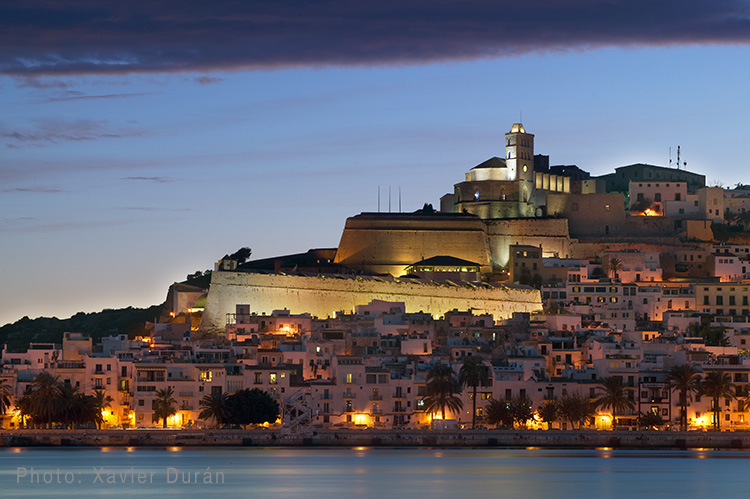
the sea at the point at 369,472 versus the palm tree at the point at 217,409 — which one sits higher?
the palm tree at the point at 217,409

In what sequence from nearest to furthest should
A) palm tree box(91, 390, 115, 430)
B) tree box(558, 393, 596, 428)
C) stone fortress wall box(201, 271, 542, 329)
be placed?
tree box(558, 393, 596, 428), palm tree box(91, 390, 115, 430), stone fortress wall box(201, 271, 542, 329)

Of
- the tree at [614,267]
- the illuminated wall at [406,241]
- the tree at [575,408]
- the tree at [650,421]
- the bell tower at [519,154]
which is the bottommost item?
the tree at [650,421]

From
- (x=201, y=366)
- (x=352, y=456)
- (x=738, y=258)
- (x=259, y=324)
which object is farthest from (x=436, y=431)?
(x=738, y=258)

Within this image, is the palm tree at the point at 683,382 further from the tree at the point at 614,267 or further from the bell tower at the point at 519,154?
the bell tower at the point at 519,154

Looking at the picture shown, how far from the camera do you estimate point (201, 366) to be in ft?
203

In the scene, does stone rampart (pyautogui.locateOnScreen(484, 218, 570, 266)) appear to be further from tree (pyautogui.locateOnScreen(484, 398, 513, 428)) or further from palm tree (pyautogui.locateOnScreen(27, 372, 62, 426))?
palm tree (pyautogui.locateOnScreen(27, 372, 62, 426))

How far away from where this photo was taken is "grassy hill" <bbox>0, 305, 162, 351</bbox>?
9712 centimetres

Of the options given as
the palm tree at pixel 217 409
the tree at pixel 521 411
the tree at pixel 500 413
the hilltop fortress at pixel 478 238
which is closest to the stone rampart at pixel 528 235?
the hilltop fortress at pixel 478 238

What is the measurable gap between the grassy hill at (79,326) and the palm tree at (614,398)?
129 ft

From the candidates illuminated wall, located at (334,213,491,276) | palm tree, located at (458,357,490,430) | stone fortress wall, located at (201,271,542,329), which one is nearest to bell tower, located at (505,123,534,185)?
illuminated wall, located at (334,213,491,276)

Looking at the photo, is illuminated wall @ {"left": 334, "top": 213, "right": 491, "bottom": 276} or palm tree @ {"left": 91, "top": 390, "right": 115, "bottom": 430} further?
illuminated wall @ {"left": 334, "top": 213, "right": 491, "bottom": 276}

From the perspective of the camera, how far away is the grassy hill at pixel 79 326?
319ft

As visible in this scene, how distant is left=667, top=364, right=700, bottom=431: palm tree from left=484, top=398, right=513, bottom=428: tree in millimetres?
6286

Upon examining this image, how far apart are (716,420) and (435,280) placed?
2633cm
